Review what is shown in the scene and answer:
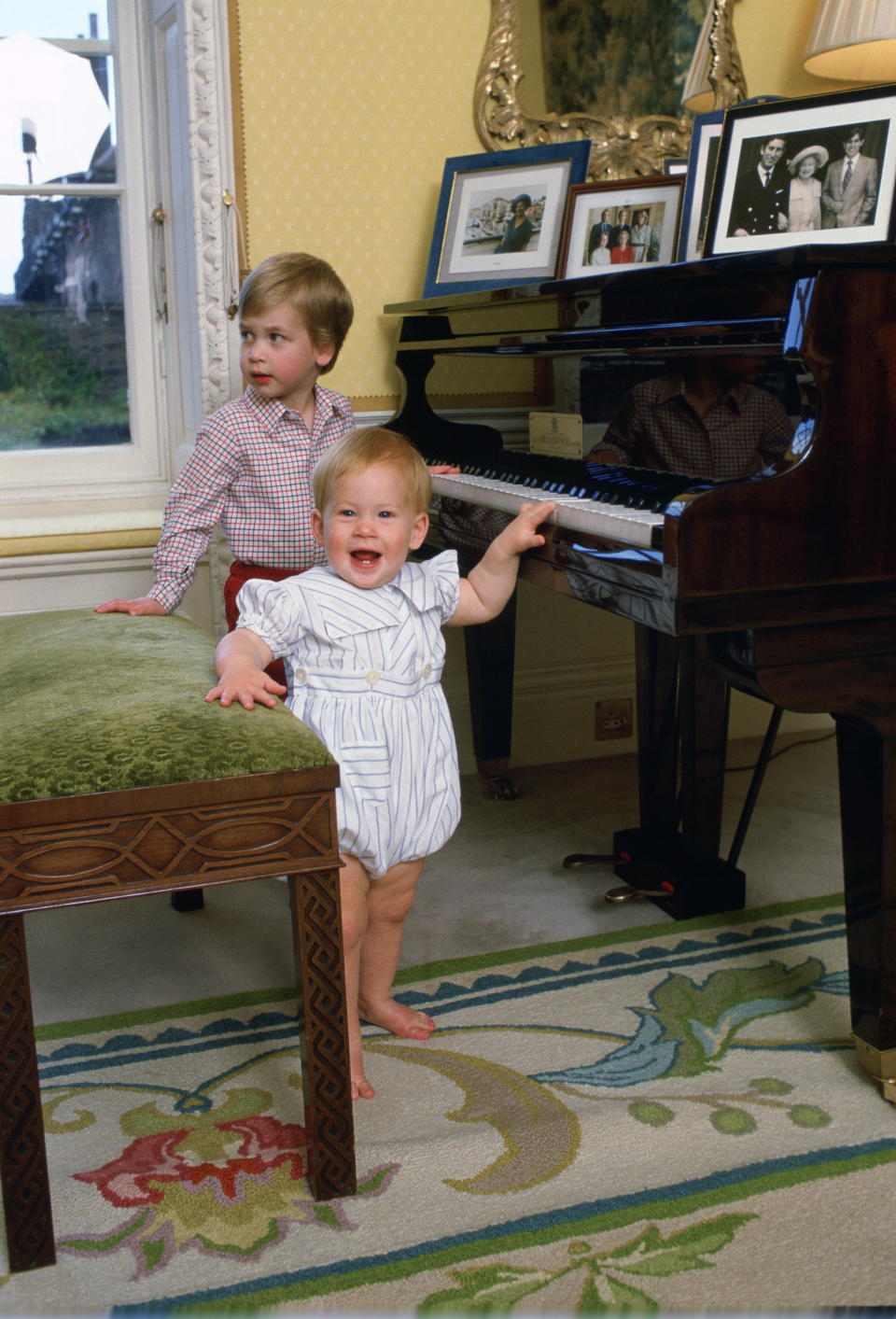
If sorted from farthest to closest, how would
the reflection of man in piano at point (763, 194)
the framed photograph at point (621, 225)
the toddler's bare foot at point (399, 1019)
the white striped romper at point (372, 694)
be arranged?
1. the framed photograph at point (621, 225)
2. the reflection of man in piano at point (763, 194)
3. the toddler's bare foot at point (399, 1019)
4. the white striped romper at point (372, 694)

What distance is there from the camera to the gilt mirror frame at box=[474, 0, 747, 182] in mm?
2912

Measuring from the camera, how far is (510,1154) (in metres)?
1.66

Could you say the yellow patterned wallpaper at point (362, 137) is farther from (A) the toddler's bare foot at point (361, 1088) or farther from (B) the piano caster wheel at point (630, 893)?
(A) the toddler's bare foot at point (361, 1088)

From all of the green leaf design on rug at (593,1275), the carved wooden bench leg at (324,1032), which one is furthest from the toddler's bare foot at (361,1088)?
the green leaf design on rug at (593,1275)

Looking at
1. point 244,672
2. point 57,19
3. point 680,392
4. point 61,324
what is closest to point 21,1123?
point 244,672

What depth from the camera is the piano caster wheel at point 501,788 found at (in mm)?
3086

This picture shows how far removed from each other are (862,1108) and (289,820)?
36.6 inches

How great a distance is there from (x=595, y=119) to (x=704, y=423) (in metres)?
1.44

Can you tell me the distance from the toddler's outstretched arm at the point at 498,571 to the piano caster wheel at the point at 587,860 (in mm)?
831

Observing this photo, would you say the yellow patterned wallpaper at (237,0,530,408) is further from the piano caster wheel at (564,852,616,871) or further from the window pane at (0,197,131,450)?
the piano caster wheel at (564,852,616,871)

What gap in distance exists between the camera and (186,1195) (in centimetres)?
159

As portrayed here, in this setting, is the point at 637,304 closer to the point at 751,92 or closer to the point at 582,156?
the point at 582,156

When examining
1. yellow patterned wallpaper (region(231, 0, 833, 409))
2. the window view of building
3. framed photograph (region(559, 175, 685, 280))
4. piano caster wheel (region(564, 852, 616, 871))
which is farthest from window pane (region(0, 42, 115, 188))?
piano caster wheel (region(564, 852, 616, 871))

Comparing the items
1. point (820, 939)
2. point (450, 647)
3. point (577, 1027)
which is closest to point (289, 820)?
point (577, 1027)
